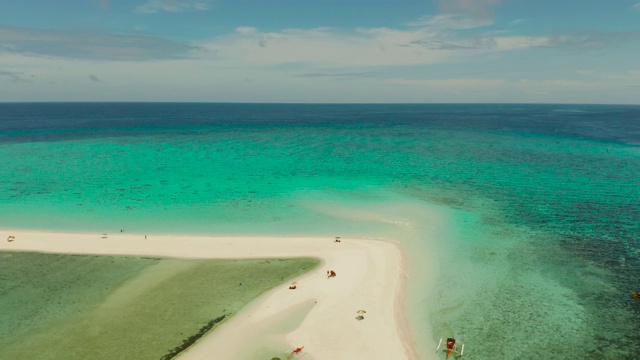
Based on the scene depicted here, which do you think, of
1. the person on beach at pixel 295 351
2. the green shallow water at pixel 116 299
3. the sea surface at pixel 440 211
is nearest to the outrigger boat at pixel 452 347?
the sea surface at pixel 440 211

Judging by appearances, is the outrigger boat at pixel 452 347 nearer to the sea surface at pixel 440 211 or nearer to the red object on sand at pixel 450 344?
the red object on sand at pixel 450 344

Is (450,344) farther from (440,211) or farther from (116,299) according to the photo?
(440,211)

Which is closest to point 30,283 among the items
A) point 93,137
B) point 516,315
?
point 516,315

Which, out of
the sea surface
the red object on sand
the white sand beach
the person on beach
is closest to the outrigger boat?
the red object on sand

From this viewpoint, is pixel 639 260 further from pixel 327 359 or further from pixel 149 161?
pixel 149 161

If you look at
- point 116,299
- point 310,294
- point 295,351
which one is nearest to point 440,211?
point 310,294

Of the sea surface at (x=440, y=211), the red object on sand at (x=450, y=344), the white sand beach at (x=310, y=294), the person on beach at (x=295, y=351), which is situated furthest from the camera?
the sea surface at (x=440, y=211)

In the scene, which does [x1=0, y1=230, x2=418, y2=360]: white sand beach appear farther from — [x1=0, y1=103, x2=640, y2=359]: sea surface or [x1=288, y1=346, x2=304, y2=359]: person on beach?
[x1=0, y1=103, x2=640, y2=359]: sea surface

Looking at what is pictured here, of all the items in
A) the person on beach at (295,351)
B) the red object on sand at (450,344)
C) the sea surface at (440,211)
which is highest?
the sea surface at (440,211)
